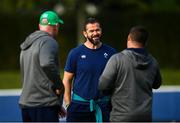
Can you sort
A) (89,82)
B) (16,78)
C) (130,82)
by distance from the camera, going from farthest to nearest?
(16,78) → (89,82) → (130,82)

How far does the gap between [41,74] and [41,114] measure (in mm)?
428

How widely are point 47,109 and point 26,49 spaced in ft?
2.25

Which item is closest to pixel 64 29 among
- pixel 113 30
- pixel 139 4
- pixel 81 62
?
pixel 113 30

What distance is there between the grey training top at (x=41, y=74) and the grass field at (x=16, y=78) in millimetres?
13551

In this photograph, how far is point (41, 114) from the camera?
8.23 metres

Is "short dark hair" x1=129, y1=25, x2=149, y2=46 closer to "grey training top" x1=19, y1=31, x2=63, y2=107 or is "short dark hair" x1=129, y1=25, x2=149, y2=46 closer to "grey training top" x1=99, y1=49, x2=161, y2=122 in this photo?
"grey training top" x1=99, y1=49, x2=161, y2=122

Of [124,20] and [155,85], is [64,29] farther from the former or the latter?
[155,85]

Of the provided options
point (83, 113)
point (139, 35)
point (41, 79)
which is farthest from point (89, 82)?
point (139, 35)

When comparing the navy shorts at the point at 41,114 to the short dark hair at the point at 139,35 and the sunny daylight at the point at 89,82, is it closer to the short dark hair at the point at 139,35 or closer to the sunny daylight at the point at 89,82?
the sunny daylight at the point at 89,82

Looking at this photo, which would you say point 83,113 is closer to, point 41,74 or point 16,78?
point 41,74

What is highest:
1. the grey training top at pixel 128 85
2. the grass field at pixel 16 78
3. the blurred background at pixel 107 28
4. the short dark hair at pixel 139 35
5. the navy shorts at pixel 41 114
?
the short dark hair at pixel 139 35

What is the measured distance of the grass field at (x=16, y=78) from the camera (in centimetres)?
2214

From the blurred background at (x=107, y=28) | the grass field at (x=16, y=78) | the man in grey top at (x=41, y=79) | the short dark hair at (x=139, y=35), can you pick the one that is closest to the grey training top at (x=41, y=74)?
the man in grey top at (x=41, y=79)

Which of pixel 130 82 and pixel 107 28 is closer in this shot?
pixel 130 82
